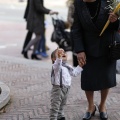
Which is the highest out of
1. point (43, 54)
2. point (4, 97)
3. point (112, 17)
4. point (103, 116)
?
point (112, 17)

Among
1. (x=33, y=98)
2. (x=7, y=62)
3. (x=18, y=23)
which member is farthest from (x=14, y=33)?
(x=33, y=98)

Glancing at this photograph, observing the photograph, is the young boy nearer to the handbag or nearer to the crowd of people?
the crowd of people

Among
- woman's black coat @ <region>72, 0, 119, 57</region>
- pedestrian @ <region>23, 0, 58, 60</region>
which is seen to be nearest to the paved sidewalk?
woman's black coat @ <region>72, 0, 119, 57</region>

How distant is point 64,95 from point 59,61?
0.44m

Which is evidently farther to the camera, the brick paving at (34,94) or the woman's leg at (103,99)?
the brick paving at (34,94)

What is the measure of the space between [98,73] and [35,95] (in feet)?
5.31

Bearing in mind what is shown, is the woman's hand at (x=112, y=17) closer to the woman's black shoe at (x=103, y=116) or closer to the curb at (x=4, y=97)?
the woman's black shoe at (x=103, y=116)

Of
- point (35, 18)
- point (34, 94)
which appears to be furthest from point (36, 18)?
point (34, 94)

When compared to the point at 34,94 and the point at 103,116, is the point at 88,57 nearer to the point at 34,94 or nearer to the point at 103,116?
the point at 103,116

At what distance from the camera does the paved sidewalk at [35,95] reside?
16.2ft

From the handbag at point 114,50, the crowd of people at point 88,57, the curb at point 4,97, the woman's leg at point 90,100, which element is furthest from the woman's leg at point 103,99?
the curb at point 4,97

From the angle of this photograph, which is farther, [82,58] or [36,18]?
[36,18]

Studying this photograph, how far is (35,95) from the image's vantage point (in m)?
5.81

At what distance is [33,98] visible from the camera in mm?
5652
